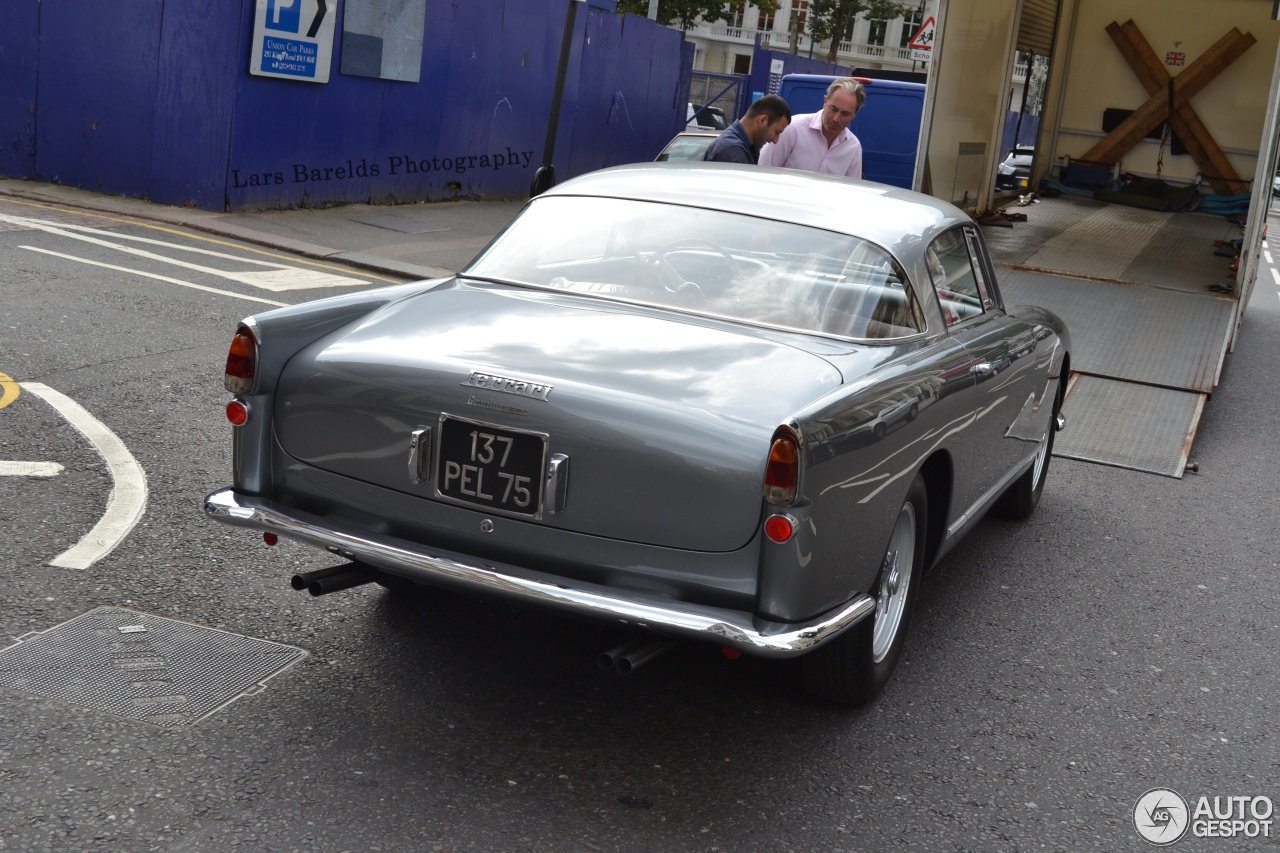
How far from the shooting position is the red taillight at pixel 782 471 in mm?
3217

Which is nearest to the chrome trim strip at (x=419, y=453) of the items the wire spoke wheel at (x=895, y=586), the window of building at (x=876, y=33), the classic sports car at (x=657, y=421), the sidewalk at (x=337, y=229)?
the classic sports car at (x=657, y=421)

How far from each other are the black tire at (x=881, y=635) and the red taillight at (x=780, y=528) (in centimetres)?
60

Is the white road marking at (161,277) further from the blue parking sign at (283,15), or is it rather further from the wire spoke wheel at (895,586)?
the wire spoke wheel at (895,586)

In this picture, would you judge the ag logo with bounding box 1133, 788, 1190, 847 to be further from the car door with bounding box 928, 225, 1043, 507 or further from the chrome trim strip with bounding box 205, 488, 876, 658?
the car door with bounding box 928, 225, 1043, 507

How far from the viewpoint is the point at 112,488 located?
523cm

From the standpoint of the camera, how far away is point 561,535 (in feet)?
11.2

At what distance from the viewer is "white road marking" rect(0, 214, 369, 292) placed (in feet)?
34.8

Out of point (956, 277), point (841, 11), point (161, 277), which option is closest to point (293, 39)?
point (161, 277)

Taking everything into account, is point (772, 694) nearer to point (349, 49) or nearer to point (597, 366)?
point (597, 366)

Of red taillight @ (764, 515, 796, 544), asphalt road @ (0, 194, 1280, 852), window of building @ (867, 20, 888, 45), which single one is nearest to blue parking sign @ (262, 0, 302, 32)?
asphalt road @ (0, 194, 1280, 852)

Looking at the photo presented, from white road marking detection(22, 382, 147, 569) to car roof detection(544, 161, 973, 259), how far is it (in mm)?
1976

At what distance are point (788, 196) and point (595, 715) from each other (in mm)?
1966

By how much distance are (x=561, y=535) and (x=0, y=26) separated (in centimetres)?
1388
